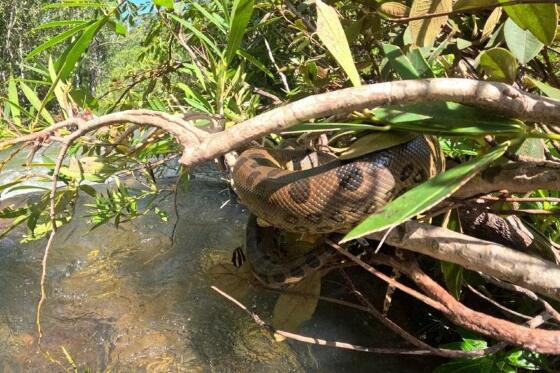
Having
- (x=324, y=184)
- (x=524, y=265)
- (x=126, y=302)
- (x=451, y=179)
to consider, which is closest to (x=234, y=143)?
(x=451, y=179)

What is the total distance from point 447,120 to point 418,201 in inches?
12.0

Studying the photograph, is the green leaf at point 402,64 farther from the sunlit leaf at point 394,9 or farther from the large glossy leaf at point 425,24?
the sunlit leaf at point 394,9

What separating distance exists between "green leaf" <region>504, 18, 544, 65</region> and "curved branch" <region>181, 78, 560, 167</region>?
0.29 metres

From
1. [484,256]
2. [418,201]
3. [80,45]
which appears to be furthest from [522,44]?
[80,45]

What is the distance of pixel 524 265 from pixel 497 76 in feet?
1.55

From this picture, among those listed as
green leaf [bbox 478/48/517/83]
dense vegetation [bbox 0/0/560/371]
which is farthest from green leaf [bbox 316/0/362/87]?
A: green leaf [bbox 478/48/517/83]

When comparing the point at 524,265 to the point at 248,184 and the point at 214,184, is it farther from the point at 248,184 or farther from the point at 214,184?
the point at 214,184

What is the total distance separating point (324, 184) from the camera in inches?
69.8

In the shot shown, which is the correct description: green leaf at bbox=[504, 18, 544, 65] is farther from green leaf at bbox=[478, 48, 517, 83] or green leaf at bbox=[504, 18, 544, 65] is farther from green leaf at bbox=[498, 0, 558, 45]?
green leaf at bbox=[498, 0, 558, 45]

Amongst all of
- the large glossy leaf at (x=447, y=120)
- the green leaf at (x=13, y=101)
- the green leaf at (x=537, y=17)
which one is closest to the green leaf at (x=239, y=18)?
the large glossy leaf at (x=447, y=120)

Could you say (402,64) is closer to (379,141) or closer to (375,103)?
(379,141)

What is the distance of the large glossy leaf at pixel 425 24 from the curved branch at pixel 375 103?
1.59 ft

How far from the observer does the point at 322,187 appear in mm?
1768

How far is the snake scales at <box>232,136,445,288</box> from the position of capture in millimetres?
1595
